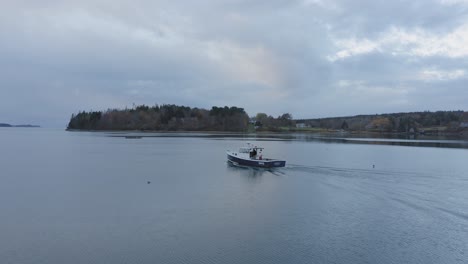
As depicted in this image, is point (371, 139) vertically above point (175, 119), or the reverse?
point (175, 119)

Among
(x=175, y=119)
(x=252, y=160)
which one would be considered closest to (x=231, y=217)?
(x=252, y=160)

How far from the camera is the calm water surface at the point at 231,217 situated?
13805 millimetres

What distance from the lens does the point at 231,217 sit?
18688 millimetres

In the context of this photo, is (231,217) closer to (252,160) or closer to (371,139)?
(252,160)

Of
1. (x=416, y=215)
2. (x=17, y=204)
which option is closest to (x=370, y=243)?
(x=416, y=215)

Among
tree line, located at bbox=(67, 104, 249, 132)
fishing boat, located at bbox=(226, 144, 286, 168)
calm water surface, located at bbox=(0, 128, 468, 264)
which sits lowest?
calm water surface, located at bbox=(0, 128, 468, 264)

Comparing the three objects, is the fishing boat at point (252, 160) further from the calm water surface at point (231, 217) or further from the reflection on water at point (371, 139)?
the reflection on water at point (371, 139)

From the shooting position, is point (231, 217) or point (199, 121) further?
point (199, 121)

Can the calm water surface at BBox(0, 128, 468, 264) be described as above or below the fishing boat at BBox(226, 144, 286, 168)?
below

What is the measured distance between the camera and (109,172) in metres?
34.2

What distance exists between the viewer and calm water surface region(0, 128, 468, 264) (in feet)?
45.3

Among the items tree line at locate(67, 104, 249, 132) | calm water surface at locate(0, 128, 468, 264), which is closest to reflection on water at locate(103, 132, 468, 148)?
tree line at locate(67, 104, 249, 132)

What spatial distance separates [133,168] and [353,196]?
2261cm

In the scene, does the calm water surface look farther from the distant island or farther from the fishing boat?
the distant island
